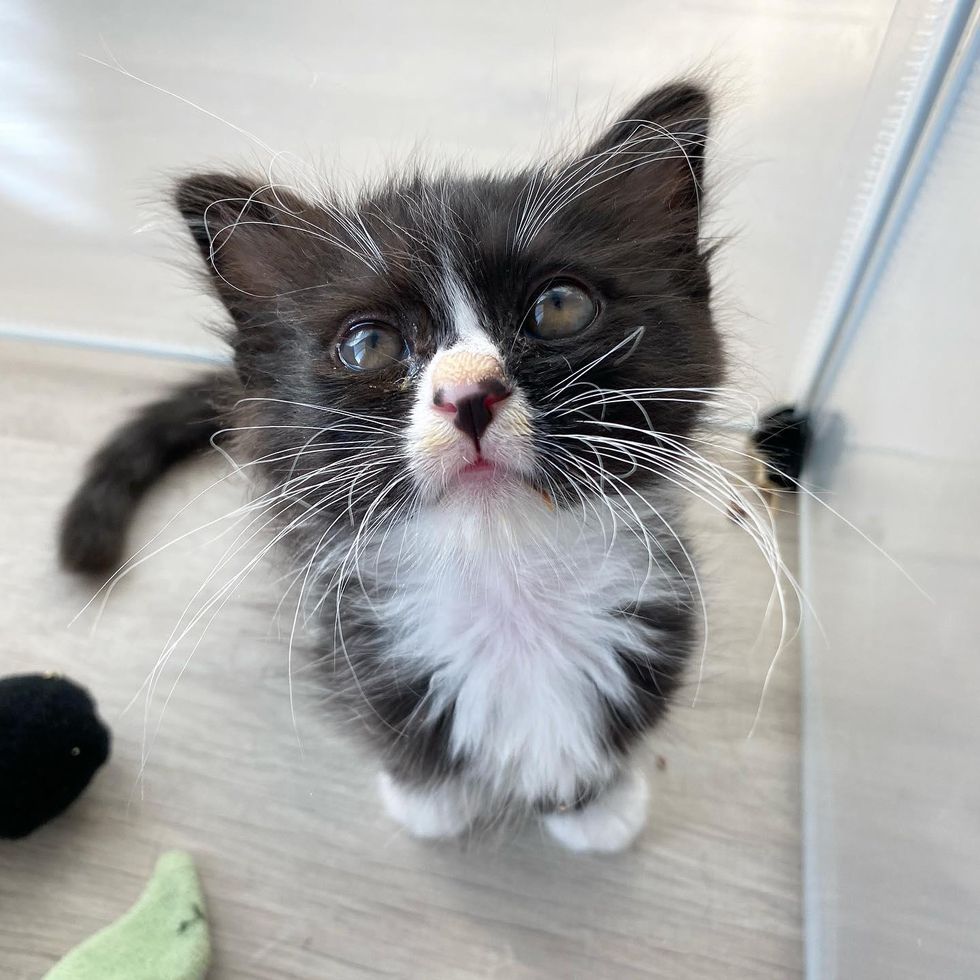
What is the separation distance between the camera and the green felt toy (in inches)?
36.7

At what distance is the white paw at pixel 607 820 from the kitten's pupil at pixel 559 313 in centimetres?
63

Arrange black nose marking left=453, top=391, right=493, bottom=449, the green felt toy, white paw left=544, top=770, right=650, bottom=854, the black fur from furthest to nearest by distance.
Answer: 1. the black fur
2. white paw left=544, top=770, right=650, bottom=854
3. the green felt toy
4. black nose marking left=453, top=391, right=493, bottom=449

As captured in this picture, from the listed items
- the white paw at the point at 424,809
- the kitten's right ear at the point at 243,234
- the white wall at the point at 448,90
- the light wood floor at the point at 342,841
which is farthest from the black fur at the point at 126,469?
the white paw at the point at 424,809

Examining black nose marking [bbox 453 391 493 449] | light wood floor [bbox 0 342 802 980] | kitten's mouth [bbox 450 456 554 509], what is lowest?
light wood floor [bbox 0 342 802 980]

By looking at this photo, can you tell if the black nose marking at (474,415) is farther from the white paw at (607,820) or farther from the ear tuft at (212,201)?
the white paw at (607,820)

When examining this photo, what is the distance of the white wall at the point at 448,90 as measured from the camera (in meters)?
1.15

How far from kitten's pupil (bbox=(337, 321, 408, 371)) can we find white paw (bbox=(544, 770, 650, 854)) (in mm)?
645

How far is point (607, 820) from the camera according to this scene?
1.03 metres

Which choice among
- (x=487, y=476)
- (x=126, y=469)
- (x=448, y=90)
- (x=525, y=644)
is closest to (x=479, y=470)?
(x=487, y=476)

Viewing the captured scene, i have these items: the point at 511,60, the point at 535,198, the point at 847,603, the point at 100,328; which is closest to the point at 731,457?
the point at 847,603

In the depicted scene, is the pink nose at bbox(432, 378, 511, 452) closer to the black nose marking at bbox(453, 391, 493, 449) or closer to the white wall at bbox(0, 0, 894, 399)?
the black nose marking at bbox(453, 391, 493, 449)

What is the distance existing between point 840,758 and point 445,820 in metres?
0.51

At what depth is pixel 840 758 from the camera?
987 millimetres

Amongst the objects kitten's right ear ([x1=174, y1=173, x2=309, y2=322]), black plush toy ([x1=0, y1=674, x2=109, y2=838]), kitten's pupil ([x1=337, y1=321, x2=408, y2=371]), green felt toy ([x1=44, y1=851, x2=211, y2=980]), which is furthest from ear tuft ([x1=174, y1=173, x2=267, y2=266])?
green felt toy ([x1=44, y1=851, x2=211, y2=980])
